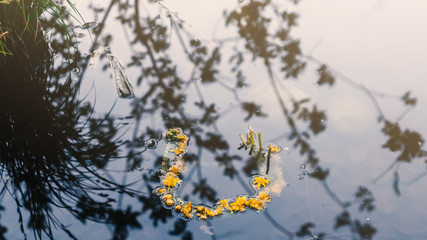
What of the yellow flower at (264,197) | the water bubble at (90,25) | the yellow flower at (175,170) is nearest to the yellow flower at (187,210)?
the yellow flower at (175,170)

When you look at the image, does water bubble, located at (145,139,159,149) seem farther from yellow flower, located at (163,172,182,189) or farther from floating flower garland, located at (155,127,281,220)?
yellow flower, located at (163,172,182,189)

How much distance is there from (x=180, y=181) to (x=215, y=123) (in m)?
0.68

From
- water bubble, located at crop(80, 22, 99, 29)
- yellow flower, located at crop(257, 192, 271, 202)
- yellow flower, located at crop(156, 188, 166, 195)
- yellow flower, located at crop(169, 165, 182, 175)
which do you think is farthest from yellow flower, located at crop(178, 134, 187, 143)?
water bubble, located at crop(80, 22, 99, 29)

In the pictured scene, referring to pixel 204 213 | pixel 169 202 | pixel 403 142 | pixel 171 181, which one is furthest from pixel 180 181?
pixel 403 142

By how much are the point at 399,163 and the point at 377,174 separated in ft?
0.67

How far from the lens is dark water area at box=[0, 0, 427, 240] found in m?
2.30

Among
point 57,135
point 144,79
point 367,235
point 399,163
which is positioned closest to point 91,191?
point 57,135

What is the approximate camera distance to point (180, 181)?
252 cm

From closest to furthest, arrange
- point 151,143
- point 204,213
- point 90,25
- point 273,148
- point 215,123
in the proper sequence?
point 204,213
point 273,148
point 151,143
point 215,123
point 90,25

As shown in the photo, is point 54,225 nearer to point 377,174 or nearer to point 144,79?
point 144,79

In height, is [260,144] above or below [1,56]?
below

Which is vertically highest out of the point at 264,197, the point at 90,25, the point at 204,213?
the point at 90,25

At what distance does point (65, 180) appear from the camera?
2.56 meters

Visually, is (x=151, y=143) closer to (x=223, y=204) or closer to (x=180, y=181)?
(x=180, y=181)
